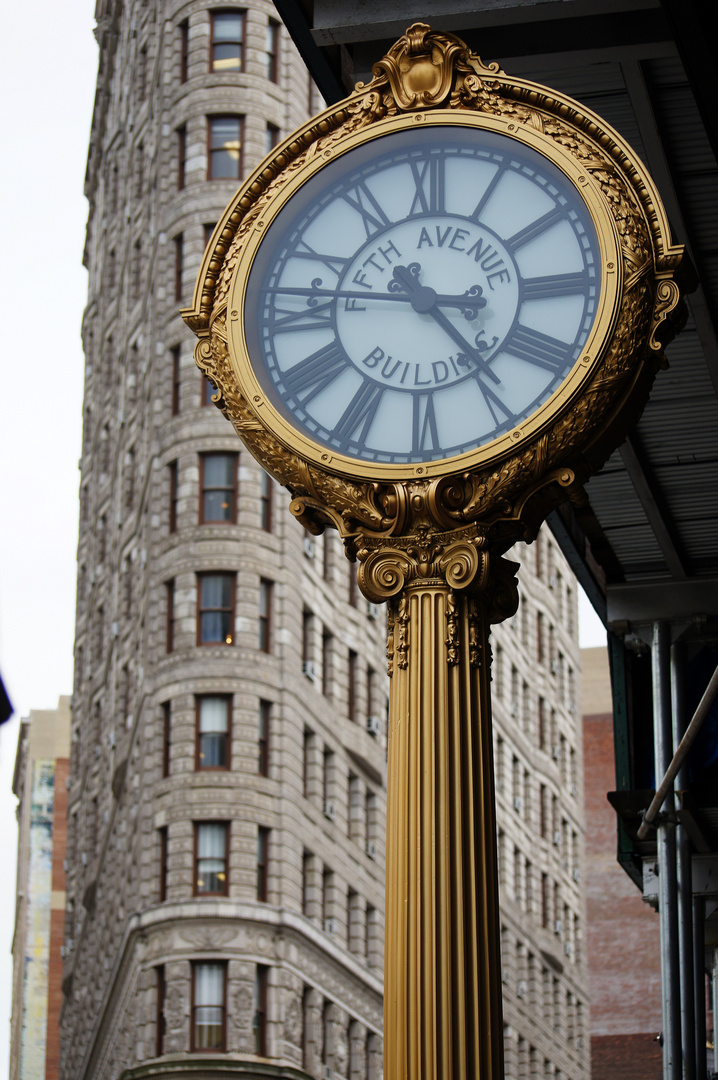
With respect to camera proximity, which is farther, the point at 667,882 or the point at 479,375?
the point at 667,882

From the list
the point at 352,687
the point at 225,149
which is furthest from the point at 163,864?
the point at 225,149

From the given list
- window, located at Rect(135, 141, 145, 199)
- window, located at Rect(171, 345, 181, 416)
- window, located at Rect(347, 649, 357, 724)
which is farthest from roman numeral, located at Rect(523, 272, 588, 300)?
window, located at Rect(135, 141, 145, 199)

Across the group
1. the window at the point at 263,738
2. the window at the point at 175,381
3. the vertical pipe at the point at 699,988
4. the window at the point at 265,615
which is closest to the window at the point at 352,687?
the window at the point at 265,615

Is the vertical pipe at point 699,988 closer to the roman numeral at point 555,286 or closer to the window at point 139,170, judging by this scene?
the roman numeral at point 555,286

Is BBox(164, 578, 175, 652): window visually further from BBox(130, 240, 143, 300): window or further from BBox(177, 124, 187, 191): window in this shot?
BBox(130, 240, 143, 300): window

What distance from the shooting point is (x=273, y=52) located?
59.4 m

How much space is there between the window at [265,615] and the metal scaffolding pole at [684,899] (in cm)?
3611

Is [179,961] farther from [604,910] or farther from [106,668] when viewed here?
[604,910]

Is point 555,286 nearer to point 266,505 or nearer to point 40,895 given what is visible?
point 266,505

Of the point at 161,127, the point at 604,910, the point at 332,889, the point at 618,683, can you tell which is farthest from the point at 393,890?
the point at 604,910

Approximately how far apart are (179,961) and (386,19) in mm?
43502

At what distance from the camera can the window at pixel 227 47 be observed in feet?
194

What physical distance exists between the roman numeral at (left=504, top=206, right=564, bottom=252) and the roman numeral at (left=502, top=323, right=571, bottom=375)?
0.31 m

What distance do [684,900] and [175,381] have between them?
41411mm
